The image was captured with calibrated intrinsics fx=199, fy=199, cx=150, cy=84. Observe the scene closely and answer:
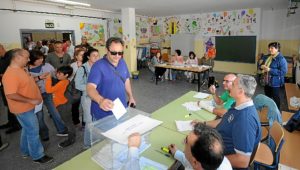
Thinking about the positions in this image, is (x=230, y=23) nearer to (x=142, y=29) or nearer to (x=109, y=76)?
(x=142, y=29)

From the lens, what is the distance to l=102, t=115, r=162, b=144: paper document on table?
4.90 feet

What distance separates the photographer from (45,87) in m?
3.09

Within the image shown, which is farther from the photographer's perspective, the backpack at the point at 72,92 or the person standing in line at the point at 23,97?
the backpack at the point at 72,92

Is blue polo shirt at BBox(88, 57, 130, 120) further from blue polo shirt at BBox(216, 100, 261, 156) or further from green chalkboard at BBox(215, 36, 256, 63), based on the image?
green chalkboard at BBox(215, 36, 256, 63)

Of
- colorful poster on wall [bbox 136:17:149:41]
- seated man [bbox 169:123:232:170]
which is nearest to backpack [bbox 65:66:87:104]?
seated man [bbox 169:123:232:170]

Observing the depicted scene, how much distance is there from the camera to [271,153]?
222 centimetres

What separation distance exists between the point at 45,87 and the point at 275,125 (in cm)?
316

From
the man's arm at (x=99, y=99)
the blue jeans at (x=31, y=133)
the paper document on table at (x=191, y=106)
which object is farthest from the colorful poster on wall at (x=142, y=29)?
the man's arm at (x=99, y=99)

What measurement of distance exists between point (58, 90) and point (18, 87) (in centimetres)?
69

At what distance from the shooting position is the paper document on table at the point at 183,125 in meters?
2.10

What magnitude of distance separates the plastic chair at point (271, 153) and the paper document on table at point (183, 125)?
78 cm

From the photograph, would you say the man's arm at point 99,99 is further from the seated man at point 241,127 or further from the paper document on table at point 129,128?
the seated man at point 241,127

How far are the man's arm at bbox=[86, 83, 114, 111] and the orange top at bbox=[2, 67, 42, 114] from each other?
1000 millimetres

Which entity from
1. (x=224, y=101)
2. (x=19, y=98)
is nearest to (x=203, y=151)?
(x=224, y=101)
